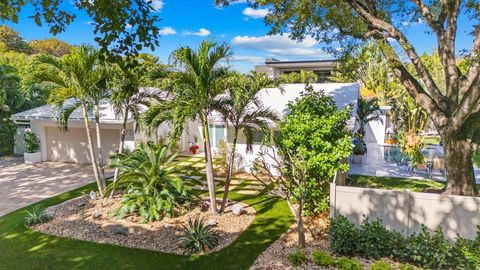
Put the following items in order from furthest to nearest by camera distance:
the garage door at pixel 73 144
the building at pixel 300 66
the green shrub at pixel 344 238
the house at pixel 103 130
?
the building at pixel 300 66 < the garage door at pixel 73 144 < the house at pixel 103 130 < the green shrub at pixel 344 238

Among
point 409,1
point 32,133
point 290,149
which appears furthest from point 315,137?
point 32,133

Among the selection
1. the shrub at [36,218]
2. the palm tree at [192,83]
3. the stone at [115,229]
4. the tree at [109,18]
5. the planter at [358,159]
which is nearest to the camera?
the tree at [109,18]

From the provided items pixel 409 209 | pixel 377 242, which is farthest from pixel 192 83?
pixel 409 209

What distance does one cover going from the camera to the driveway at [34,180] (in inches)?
512

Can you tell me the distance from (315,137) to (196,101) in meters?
3.77

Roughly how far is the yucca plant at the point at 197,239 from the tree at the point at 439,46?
6851 millimetres

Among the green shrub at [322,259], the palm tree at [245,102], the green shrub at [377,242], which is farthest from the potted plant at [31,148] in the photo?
the green shrub at [377,242]

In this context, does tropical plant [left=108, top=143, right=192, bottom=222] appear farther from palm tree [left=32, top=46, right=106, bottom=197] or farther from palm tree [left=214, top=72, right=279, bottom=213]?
palm tree [left=32, top=46, right=106, bottom=197]

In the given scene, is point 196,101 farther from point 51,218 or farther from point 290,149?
point 51,218

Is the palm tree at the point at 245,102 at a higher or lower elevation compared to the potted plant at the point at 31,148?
higher

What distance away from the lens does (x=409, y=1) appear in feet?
35.2

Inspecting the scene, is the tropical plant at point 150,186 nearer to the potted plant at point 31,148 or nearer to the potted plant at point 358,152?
the potted plant at point 358,152

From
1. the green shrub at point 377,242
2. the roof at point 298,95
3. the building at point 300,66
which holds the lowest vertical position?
the green shrub at point 377,242

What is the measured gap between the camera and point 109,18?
12.0 ft
